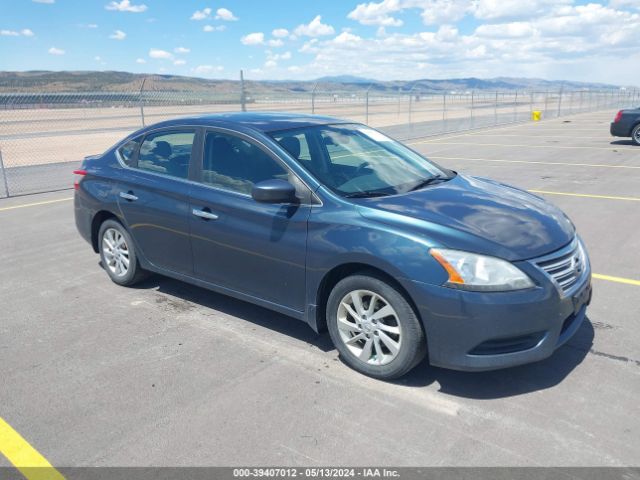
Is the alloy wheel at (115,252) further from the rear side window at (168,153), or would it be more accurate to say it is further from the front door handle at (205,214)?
the front door handle at (205,214)

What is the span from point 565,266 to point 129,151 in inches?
152

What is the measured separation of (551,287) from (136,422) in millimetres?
2513

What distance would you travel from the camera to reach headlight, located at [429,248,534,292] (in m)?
3.22

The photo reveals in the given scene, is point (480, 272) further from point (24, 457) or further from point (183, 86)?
point (183, 86)

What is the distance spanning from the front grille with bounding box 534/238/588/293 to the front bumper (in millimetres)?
85

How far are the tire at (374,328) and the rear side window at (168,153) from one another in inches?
71.1

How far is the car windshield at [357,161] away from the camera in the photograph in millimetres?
4035

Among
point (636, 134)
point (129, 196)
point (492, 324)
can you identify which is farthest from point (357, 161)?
point (636, 134)

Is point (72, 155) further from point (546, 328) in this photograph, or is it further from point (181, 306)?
point (546, 328)

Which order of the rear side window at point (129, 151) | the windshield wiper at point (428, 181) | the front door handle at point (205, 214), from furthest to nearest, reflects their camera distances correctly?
the rear side window at point (129, 151) < the front door handle at point (205, 214) < the windshield wiper at point (428, 181)

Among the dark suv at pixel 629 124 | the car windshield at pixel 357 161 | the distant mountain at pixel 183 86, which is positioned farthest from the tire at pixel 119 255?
the dark suv at pixel 629 124

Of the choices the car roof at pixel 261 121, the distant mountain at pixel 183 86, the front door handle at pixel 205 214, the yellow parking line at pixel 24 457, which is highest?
the distant mountain at pixel 183 86

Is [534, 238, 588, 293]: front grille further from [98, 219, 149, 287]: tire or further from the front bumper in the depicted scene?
[98, 219, 149, 287]: tire

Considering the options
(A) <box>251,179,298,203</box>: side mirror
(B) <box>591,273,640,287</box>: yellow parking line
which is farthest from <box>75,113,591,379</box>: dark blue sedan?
(B) <box>591,273,640,287</box>: yellow parking line
